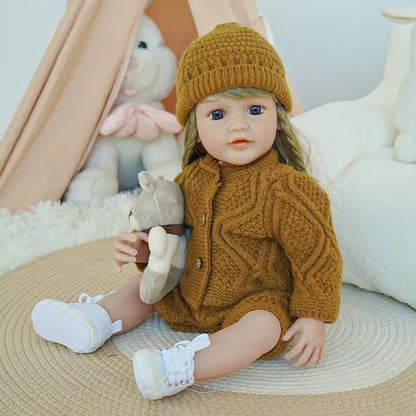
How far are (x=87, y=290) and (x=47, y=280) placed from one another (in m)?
0.11

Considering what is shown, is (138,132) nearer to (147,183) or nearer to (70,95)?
(70,95)

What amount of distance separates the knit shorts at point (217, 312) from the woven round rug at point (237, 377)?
3 cm

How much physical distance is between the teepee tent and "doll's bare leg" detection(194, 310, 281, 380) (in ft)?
3.20

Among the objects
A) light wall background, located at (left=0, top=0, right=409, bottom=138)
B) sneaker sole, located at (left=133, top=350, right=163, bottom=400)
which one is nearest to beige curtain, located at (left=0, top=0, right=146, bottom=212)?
light wall background, located at (left=0, top=0, right=409, bottom=138)

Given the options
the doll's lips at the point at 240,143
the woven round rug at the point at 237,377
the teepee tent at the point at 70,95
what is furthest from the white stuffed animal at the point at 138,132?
the doll's lips at the point at 240,143

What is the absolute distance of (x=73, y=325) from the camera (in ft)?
2.97

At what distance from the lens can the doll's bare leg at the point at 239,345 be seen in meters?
0.81

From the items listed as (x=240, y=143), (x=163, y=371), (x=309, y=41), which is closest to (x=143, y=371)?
(x=163, y=371)

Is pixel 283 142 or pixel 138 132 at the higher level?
pixel 283 142

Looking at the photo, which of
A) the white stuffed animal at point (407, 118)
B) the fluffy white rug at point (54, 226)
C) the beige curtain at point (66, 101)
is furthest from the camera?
the beige curtain at point (66, 101)

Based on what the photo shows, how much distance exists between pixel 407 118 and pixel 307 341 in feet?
2.05

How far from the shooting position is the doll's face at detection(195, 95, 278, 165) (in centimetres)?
87

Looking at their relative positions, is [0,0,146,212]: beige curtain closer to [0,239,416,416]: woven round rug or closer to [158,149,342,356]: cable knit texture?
[0,239,416,416]: woven round rug

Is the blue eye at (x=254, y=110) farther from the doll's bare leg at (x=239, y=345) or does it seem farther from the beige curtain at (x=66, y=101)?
the beige curtain at (x=66, y=101)
